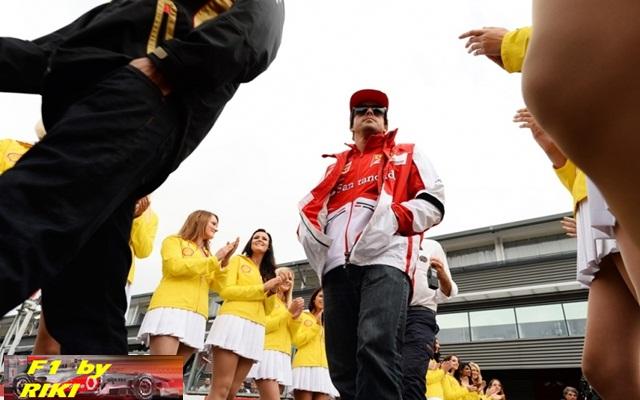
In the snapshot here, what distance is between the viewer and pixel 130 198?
5.69 feet

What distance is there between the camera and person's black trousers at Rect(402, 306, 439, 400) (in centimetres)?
391

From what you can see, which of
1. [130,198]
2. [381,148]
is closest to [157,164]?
[130,198]

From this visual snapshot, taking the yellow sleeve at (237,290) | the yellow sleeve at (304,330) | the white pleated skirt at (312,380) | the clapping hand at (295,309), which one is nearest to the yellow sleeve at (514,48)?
the yellow sleeve at (237,290)

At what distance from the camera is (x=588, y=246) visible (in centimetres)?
191

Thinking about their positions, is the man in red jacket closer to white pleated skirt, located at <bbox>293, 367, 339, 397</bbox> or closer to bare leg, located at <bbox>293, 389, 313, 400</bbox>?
white pleated skirt, located at <bbox>293, 367, 339, 397</bbox>

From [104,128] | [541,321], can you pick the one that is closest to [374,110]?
[104,128]

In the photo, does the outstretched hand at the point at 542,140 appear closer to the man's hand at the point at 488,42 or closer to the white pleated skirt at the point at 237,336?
the man's hand at the point at 488,42

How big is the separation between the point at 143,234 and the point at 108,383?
2909 millimetres

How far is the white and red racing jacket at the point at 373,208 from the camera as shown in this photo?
2457 millimetres

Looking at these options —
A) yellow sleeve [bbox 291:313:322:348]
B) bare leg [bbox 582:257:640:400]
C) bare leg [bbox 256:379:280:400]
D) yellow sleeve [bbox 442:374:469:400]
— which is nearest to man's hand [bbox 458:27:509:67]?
bare leg [bbox 582:257:640:400]

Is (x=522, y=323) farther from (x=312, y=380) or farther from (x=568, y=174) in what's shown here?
(x=568, y=174)

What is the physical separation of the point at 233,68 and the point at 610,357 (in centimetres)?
166

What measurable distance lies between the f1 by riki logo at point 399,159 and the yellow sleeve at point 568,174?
0.83 m

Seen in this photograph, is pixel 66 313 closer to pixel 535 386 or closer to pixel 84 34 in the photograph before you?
pixel 84 34
